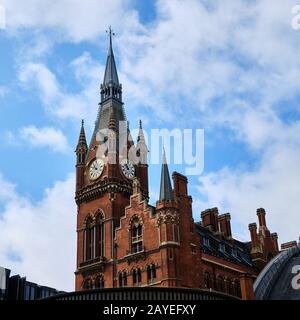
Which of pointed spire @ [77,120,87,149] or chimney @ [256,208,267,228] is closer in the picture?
pointed spire @ [77,120,87,149]

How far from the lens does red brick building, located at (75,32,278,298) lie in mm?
60031

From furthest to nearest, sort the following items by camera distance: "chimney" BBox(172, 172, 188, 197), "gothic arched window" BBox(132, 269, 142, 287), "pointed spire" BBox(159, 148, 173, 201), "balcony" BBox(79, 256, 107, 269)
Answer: "balcony" BBox(79, 256, 107, 269) → "chimney" BBox(172, 172, 188, 197) → "pointed spire" BBox(159, 148, 173, 201) → "gothic arched window" BBox(132, 269, 142, 287)

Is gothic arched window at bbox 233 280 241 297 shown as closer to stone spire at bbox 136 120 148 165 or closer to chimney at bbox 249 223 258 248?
chimney at bbox 249 223 258 248

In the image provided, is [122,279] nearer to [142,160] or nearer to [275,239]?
[142,160]

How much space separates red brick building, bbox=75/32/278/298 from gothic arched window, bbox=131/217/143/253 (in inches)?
4.3

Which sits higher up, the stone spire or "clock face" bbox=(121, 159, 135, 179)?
the stone spire

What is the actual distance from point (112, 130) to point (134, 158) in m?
4.58

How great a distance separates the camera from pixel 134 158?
7406 cm

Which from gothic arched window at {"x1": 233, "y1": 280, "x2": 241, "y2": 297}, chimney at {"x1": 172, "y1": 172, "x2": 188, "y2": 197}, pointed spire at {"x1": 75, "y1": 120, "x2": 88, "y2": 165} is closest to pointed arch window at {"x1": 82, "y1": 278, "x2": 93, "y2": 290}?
chimney at {"x1": 172, "y1": 172, "x2": 188, "y2": 197}

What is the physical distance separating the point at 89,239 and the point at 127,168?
9840 millimetres

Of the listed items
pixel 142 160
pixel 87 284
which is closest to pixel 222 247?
pixel 142 160
